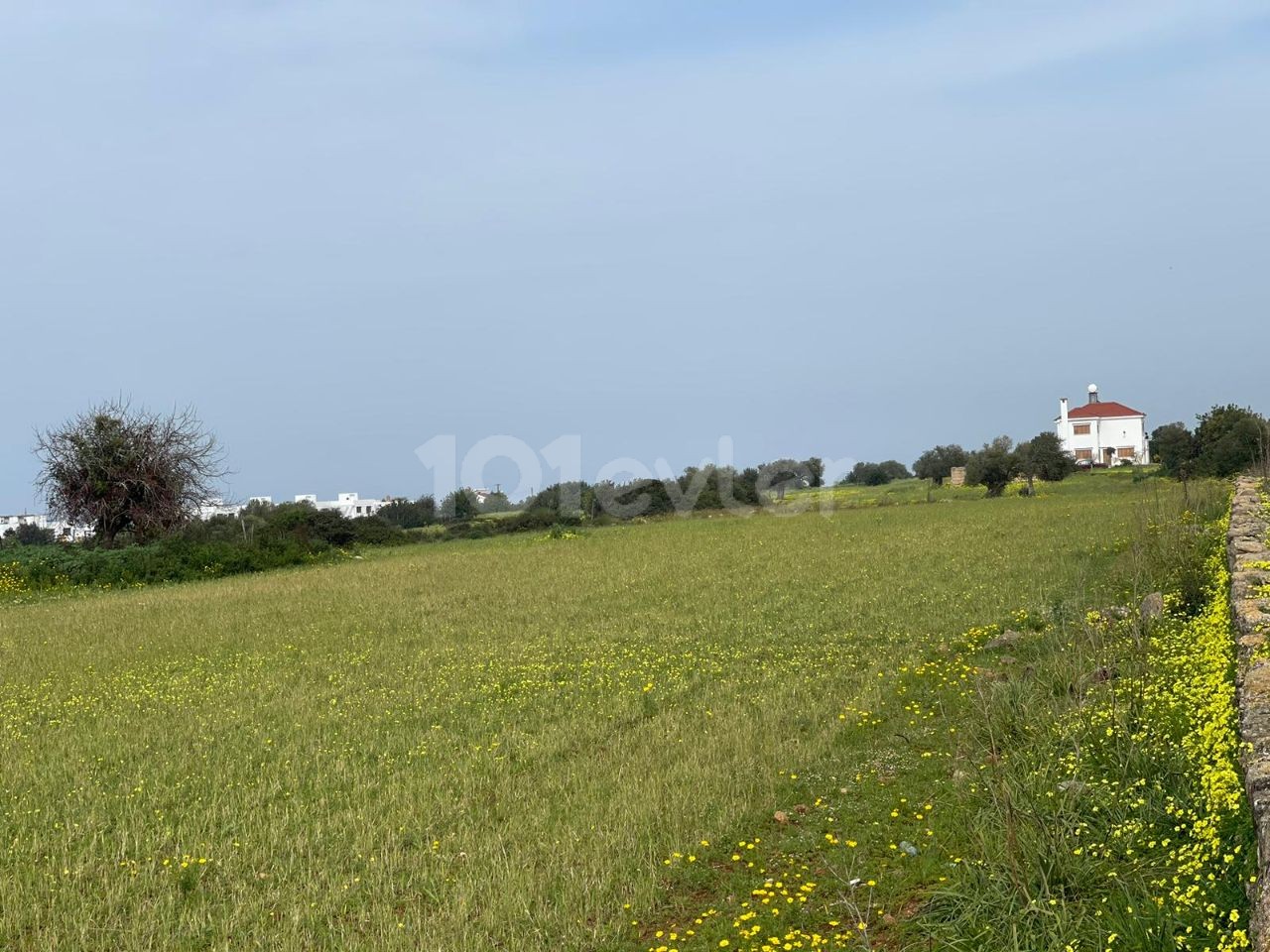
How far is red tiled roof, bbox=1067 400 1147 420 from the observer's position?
7075 cm

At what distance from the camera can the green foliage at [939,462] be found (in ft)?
207

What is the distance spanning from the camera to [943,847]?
5.03 m

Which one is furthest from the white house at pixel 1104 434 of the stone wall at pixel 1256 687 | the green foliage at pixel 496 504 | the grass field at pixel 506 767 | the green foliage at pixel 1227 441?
the stone wall at pixel 1256 687

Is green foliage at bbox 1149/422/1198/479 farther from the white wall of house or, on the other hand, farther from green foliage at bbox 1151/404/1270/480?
the white wall of house

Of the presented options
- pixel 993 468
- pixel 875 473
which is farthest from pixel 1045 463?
pixel 875 473

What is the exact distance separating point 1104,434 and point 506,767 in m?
71.9

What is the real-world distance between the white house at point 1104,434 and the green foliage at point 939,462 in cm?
1035

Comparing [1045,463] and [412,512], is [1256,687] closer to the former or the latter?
[1045,463]

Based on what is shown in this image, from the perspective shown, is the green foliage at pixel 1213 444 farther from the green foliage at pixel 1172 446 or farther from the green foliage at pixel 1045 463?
the green foliage at pixel 1045 463

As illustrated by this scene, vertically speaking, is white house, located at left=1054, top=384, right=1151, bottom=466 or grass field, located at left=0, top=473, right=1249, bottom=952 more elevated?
white house, located at left=1054, top=384, right=1151, bottom=466

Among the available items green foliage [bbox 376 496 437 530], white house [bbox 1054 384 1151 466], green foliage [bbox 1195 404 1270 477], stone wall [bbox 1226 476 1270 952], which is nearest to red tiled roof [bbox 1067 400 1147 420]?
white house [bbox 1054 384 1151 466]

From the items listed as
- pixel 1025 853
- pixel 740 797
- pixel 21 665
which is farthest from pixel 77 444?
pixel 1025 853

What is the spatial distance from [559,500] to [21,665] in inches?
1705

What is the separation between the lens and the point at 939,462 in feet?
211
